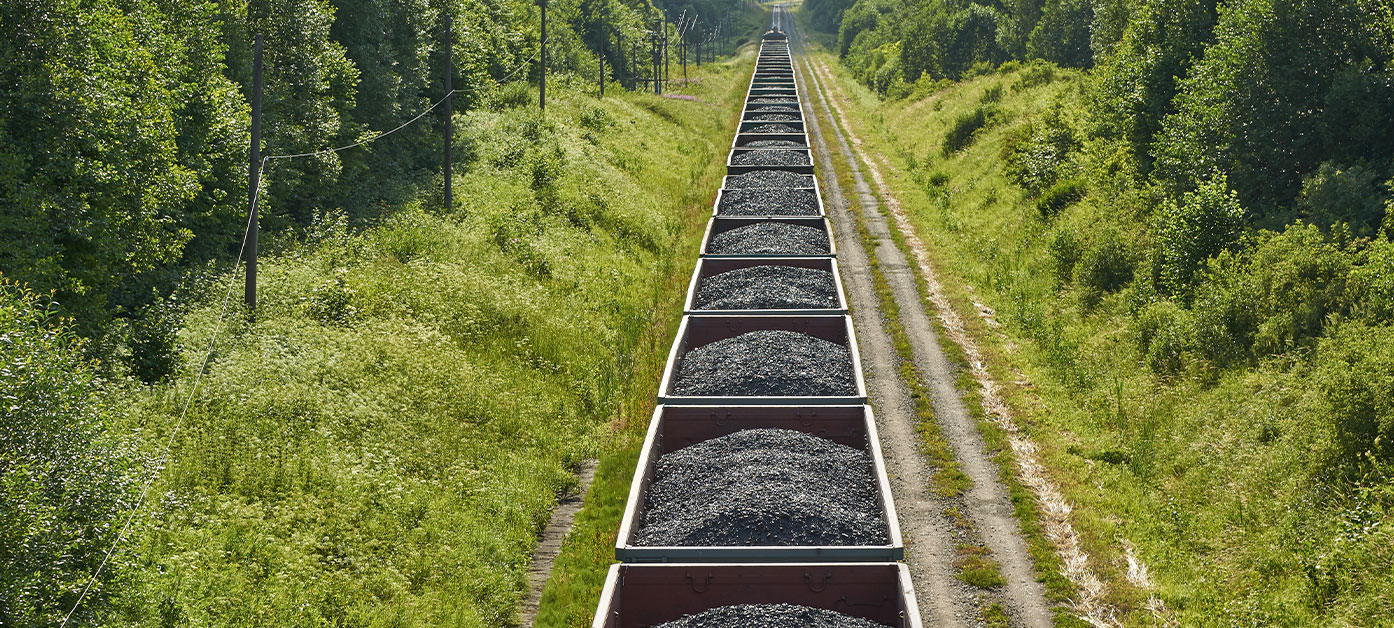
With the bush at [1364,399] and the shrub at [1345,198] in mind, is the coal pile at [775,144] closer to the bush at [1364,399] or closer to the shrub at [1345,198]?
the shrub at [1345,198]

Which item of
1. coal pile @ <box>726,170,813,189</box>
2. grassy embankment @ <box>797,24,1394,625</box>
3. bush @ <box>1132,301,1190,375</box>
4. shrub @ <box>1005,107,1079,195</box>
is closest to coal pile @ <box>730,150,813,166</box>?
coal pile @ <box>726,170,813,189</box>

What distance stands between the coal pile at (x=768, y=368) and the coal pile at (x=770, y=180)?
1398 cm

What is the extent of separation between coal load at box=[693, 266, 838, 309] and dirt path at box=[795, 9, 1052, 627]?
194 cm

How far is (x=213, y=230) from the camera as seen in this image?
18.4 metres

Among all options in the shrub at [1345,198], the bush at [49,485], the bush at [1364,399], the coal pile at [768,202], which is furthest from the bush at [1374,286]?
the bush at [49,485]

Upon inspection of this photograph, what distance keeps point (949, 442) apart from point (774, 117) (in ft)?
108

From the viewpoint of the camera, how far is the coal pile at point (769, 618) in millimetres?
8484

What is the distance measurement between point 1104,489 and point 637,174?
960 inches

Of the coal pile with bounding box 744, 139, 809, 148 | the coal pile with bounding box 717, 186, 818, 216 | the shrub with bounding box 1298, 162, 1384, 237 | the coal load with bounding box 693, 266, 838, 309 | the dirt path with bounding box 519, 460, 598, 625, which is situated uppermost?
the shrub with bounding box 1298, 162, 1384, 237

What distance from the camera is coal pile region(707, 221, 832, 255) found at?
68.4ft

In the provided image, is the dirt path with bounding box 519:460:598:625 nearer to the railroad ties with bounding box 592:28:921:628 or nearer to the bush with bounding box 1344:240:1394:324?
the railroad ties with bounding box 592:28:921:628

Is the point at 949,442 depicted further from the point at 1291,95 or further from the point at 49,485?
the point at 49,485

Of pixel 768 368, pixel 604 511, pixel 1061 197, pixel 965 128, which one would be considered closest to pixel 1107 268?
pixel 1061 197

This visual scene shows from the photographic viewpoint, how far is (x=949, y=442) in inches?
592
